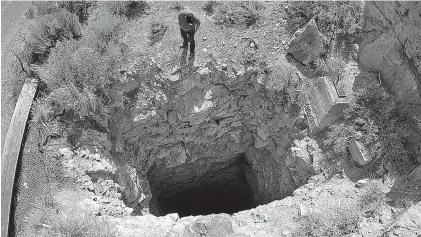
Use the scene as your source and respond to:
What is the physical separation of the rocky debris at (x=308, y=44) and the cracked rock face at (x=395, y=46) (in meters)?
0.81

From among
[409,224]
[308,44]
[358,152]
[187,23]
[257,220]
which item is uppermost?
[187,23]

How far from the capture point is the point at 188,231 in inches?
214

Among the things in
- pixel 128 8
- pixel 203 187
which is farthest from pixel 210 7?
pixel 203 187

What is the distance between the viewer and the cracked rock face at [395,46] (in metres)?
5.64

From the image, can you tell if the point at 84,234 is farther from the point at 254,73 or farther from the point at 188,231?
the point at 254,73

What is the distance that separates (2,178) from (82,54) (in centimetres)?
252

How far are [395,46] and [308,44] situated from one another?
1544mm

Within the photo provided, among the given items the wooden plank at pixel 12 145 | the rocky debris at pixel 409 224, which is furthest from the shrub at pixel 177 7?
the rocky debris at pixel 409 224

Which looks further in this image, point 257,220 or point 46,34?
point 46,34

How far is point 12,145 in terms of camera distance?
5746 mm

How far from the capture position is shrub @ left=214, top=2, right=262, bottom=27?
7.19 meters

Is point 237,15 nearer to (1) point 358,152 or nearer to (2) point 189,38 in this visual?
(2) point 189,38

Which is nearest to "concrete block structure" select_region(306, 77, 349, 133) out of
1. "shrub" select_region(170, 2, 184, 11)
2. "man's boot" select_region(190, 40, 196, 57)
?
"man's boot" select_region(190, 40, 196, 57)

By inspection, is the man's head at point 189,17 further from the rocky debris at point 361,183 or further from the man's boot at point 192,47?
the rocky debris at point 361,183
